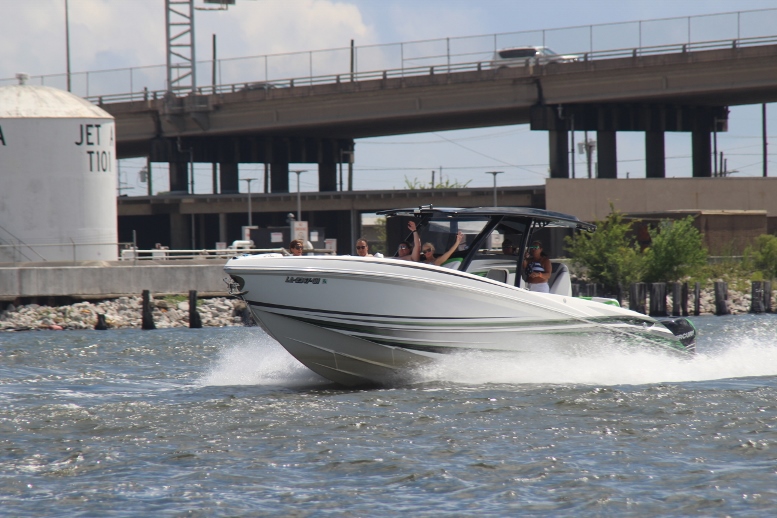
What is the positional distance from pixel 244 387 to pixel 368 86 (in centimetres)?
4621

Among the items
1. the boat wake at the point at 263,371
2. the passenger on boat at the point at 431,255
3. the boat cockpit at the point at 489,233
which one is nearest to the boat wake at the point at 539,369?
the boat wake at the point at 263,371

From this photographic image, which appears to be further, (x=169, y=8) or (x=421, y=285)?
(x=169, y=8)

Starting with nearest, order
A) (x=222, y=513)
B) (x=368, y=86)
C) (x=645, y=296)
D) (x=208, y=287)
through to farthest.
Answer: (x=222, y=513), (x=208, y=287), (x=645, y=296), (x=368, y=86)

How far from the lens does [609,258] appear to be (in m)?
Answer: 43.5

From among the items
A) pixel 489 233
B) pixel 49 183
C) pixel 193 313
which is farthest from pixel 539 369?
pixel 49 183

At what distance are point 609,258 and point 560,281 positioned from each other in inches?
1126

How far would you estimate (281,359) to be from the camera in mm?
16781

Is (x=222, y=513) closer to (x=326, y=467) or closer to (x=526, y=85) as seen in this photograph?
A: (x=326, y=467)

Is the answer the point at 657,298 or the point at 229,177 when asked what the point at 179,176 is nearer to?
the point at 229,177

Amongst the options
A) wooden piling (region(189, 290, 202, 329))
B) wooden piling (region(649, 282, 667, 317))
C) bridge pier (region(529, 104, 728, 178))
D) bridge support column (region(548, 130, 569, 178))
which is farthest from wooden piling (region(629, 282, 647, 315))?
bridge support column (region(548, 130, 569, 178))

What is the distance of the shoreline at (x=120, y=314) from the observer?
33.7m

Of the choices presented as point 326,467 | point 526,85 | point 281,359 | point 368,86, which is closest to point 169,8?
point 368,86

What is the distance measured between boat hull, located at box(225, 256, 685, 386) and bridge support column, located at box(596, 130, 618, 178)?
46.8m

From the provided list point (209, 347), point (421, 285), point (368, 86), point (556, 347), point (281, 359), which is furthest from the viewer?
point (368, 86)
